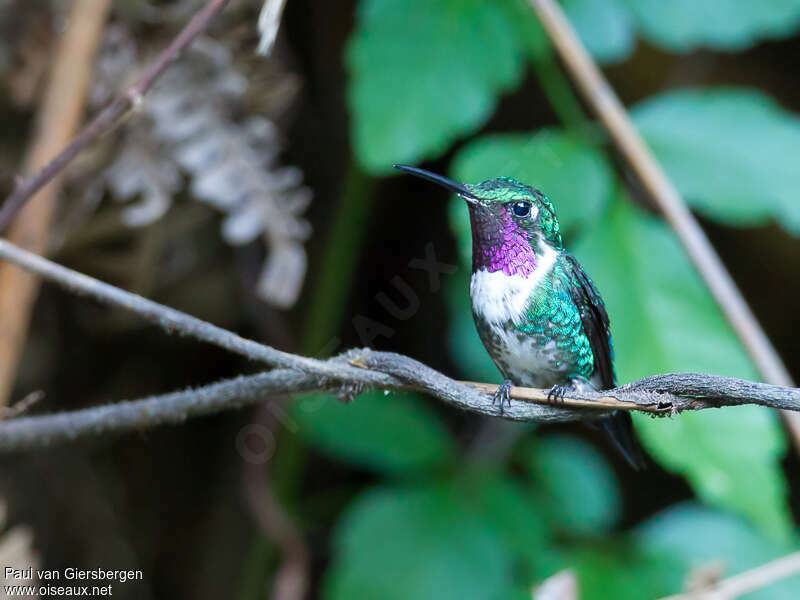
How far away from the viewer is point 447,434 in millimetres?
2648

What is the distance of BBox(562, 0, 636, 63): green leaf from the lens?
6.88ft

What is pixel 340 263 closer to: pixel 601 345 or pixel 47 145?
pixel 47 145

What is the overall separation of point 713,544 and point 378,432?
3.37 ft

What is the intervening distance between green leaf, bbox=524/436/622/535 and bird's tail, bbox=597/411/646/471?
1.35 metres

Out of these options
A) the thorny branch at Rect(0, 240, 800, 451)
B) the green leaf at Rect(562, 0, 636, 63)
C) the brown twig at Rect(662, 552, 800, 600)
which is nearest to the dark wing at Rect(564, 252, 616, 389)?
the thorny branch at Rect(0, 240, 800, 451)

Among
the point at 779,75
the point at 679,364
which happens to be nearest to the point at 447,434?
the point at 679,364

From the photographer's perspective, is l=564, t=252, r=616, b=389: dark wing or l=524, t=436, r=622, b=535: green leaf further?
l=524, t=436, r=622, b=535: green leaf

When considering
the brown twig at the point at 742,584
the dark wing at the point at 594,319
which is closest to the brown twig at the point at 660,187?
the brown twig at the point at 742,584

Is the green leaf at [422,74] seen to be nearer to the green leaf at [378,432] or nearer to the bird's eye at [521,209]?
the bird's eye at [521,209]

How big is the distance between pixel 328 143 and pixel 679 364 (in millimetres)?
1856

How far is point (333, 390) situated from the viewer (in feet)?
3.28

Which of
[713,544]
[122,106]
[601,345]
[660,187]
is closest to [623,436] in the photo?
[601,345]

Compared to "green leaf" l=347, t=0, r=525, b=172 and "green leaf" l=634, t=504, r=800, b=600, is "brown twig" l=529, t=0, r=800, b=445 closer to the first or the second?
"green leaf" l=347, t=0, r=525, b=172

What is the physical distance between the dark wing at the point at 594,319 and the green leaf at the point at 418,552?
1.13 m
